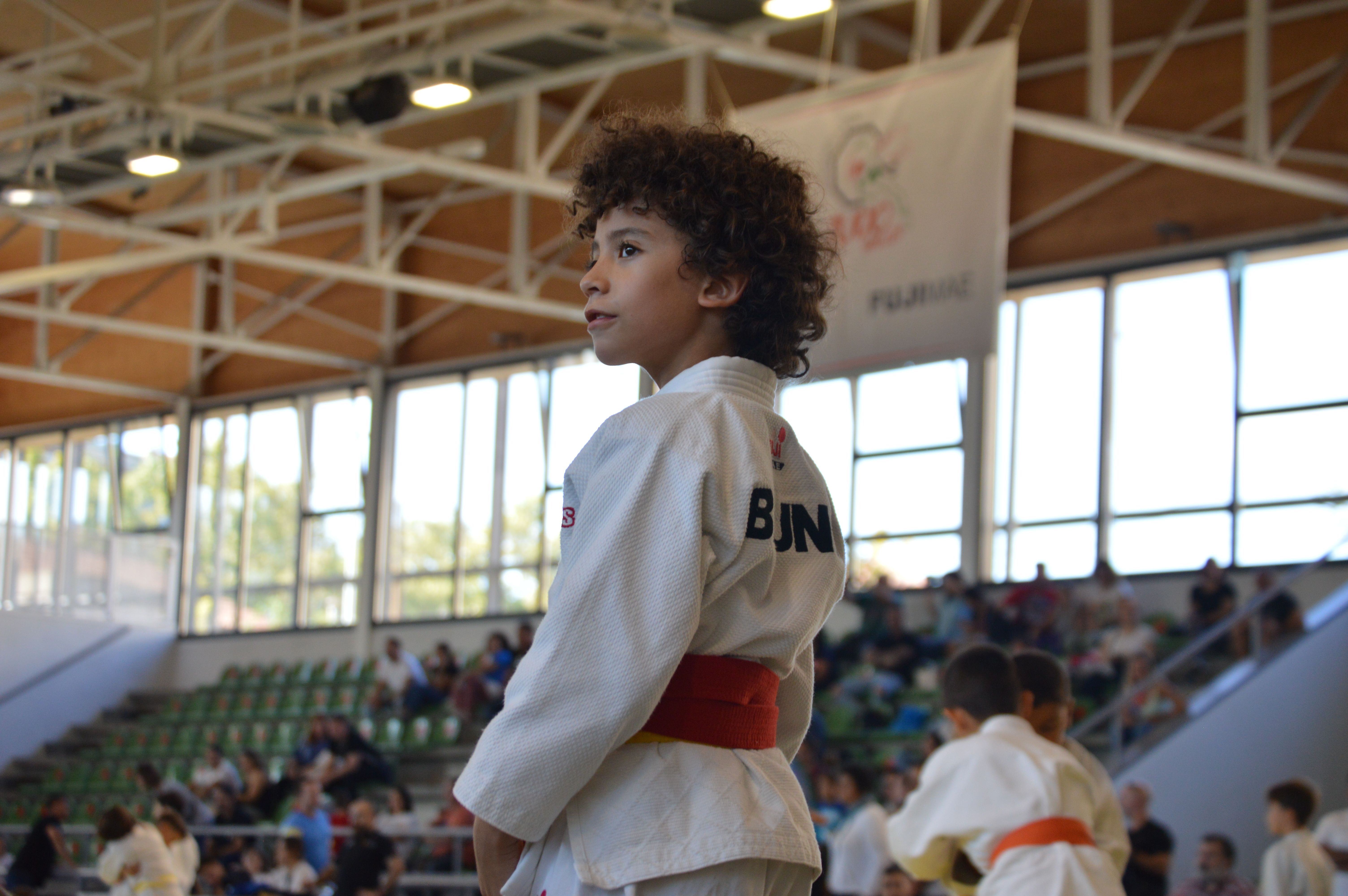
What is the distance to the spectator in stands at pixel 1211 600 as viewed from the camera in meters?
11.5

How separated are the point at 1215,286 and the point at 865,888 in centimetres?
762

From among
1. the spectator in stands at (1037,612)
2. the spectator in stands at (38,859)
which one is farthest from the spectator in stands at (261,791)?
the spectator in stands at (1037,612)

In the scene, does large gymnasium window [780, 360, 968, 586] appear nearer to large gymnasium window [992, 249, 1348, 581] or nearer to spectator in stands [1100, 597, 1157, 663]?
large gymnasium window [992, 249, 1348, 581]

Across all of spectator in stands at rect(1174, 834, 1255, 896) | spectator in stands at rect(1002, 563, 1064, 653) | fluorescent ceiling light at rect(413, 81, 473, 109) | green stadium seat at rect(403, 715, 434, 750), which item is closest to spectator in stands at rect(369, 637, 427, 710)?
green stadium seat at rect(403, 715, 434, 750)

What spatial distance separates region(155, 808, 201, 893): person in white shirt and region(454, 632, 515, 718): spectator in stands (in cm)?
482

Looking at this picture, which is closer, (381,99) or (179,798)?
(381,99)

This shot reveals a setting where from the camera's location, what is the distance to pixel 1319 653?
1017 cm

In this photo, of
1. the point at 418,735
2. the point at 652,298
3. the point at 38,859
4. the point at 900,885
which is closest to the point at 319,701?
the point at 418,735

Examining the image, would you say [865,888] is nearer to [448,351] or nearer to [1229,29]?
[1229,29]

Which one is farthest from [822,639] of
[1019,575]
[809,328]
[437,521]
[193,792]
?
[809,328]

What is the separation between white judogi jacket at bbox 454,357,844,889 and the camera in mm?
1672

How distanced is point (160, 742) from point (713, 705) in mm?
17997

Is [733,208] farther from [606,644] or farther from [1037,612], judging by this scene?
[1037,612]

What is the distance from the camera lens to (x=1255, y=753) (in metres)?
9.86
